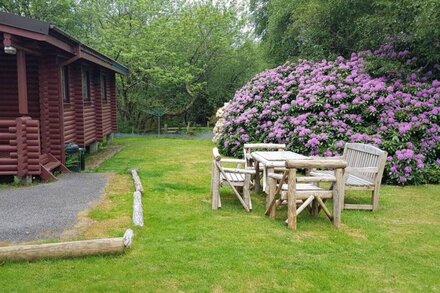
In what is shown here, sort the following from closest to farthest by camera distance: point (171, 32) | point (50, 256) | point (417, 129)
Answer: point (50, 256) → point (417, 129) → point (171, 32)

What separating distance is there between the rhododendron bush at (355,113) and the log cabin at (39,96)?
4459mm

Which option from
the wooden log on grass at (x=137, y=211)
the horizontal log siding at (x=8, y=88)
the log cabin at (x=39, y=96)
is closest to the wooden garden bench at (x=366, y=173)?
the wooden log on grass at (x=137, y=211)

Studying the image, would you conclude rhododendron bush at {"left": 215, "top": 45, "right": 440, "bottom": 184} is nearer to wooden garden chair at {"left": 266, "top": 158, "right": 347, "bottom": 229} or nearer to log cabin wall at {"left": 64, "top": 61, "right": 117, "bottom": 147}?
wooden garden chair at {"left": 266, "top": 158, "right": 347, "bottom": 229}

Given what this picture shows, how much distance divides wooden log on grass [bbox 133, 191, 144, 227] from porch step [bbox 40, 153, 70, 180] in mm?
2350

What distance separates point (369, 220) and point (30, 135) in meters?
5.76

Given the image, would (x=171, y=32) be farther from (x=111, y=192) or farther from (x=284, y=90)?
(x=111, y=192)

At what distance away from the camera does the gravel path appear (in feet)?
15.9

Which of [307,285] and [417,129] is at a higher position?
[417,129]

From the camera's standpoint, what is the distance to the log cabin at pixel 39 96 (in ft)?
23.4

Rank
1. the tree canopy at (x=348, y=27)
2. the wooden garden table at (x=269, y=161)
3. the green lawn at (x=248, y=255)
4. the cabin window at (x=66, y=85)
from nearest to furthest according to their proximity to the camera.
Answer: the green lawn at (x=248, y=255) → the wooden garden table at (x=269, y=161) → the tree canopy at (x=348, y=27) → the cabin window at (x=66, y=85)

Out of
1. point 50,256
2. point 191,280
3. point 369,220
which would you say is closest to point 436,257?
point 369,220

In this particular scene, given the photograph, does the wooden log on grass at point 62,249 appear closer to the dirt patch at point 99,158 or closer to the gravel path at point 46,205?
the gravel path at point 46,205

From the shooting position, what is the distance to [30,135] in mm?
7457

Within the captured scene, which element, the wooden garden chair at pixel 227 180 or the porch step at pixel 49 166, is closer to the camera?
the wooden garden chair at pixel 227 180
